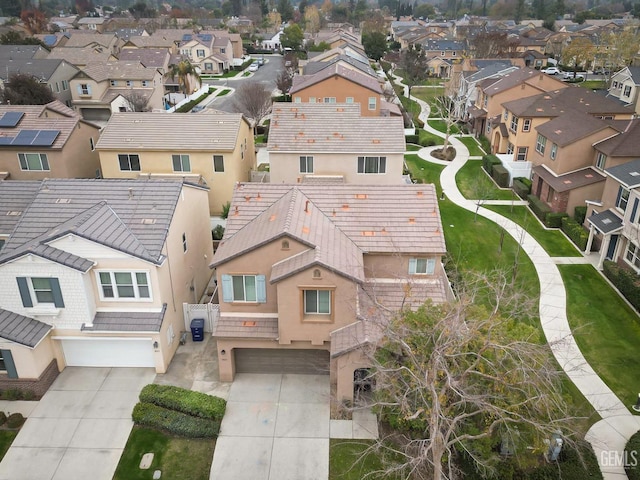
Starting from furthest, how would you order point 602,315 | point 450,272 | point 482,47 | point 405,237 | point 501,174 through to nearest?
1. point 482,47
2. point 501,174
3. point 450,272
4. point 602,315
5. point 405,237

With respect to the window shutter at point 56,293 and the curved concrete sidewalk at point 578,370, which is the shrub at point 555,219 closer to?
the curved concrete sidewalk at point 578,370

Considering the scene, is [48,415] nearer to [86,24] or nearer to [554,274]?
[554,274]

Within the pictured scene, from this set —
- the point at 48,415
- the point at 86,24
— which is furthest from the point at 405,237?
the point at 86,24

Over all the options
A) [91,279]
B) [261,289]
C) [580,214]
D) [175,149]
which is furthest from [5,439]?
[580,214]

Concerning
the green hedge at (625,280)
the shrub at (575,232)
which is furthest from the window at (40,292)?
the shrub at (575,232)

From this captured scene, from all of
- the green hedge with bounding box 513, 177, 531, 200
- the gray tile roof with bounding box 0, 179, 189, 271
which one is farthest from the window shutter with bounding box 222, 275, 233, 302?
the green hedge with bounding box 513, 177, 531, 200

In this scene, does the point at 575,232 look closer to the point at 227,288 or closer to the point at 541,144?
the point at 541,144
